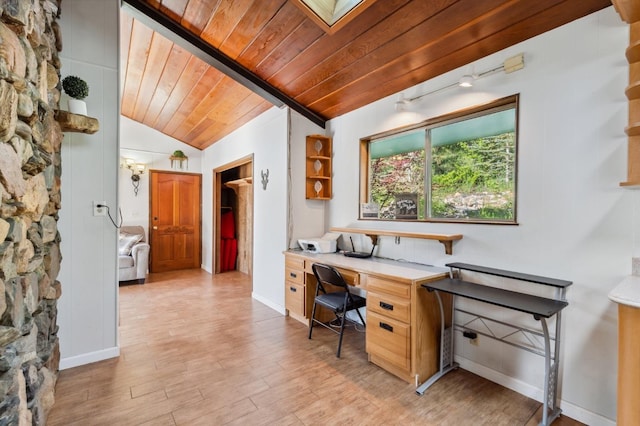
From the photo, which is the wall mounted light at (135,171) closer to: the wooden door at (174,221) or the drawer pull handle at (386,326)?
the wooden door at (174,221)

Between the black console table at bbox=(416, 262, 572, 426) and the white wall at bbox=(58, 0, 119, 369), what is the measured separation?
102 inches

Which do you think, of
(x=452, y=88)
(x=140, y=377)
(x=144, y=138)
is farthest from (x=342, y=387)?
(x=144, y=138)

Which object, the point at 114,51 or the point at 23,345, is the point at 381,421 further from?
the point at 114,51

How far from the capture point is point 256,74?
3.39m

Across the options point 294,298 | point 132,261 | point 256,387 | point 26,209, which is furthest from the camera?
point 132,261

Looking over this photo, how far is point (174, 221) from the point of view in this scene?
6191mm

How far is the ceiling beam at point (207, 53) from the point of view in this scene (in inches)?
112

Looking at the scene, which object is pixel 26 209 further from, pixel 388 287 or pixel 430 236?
pixel 430 236

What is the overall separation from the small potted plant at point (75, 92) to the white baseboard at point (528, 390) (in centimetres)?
351

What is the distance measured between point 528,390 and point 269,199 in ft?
10.5

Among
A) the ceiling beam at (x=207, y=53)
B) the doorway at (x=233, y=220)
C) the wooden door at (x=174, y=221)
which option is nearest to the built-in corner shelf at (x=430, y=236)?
the ceiling beam at (x=207, y=53)

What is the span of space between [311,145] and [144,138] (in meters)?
3.95

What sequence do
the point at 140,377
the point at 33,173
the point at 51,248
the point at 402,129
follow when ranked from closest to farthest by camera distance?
the point at 33,173
the point at 51,248
the point at 140,377
the point at 402,129

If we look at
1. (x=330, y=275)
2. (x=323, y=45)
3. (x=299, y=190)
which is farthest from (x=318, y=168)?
(x=330, y=275)
